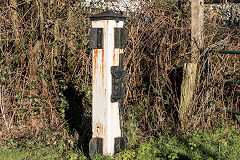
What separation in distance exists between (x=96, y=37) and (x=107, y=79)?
0.53m

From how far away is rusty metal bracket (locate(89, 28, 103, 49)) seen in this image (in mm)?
4285

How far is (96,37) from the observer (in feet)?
14.1

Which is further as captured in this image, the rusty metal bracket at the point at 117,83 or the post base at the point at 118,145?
the post base at the point at 118,145

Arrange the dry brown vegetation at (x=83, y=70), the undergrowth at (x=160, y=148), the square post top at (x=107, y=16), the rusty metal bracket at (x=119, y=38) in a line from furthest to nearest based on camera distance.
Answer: the dry brown vegetation at (x=83, y=70) → the undergrowth at (x=160, y=148) → the rusty metal bracket at (x=119, y=38) → the square post top at (x=107, y=16)

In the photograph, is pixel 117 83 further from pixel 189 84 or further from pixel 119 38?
pixel 189 84

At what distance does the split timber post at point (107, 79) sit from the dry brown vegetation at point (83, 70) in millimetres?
1253

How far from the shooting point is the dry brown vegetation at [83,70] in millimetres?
5922

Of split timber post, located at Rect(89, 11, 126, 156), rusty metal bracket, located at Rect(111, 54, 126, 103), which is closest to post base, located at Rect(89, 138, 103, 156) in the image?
split timber post, located at Rect(89, 11, 126, 156)

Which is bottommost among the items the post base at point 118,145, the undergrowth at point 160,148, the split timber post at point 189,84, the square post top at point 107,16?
the undergrowth at point 160,148

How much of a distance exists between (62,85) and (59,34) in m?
0.97

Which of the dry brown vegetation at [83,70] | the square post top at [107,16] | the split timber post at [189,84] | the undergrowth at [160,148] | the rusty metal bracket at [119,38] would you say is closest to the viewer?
the square post top at [107,16]

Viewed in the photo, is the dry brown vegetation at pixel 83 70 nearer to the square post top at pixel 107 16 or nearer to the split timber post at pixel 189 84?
the split timber post at pixel 189 84

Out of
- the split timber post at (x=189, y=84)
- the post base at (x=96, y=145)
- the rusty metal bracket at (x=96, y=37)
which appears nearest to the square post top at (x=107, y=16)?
the rusty metal bracket at (x=96, y=37)

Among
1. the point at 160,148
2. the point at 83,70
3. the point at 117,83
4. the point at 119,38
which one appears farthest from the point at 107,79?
the point at 83,70
